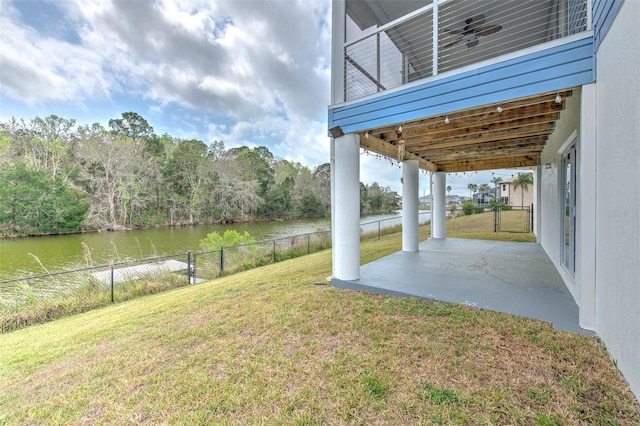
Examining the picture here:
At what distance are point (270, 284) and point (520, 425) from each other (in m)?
3.81

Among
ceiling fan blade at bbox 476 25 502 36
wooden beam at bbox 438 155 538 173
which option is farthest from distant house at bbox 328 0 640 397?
wooden beam at bbox 438 155 538 173

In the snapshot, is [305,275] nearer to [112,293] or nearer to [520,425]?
[520,425]

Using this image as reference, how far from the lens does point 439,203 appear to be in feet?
30.4

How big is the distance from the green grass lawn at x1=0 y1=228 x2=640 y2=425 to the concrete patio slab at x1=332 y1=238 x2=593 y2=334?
314 mm

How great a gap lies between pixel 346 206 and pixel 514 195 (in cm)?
3742

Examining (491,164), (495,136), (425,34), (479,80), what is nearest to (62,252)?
(425,34)

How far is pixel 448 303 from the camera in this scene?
3.45 meters

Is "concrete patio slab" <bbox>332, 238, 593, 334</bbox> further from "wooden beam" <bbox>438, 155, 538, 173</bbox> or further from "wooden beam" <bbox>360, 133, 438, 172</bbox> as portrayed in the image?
"wooden beam" <bbox>438, 155, 538, 173</bbox>

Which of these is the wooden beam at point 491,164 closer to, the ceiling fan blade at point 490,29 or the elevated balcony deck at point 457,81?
the elevated balcony deck at point 457,81

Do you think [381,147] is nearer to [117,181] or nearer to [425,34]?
[425,34]

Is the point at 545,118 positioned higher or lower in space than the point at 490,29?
lower

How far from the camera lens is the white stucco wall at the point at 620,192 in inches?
69.0

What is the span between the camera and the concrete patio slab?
325cm

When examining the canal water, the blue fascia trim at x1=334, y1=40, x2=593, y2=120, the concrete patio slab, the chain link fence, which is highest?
the blue fascia trim at x1=334, y1=40, x2=593, y2=120
